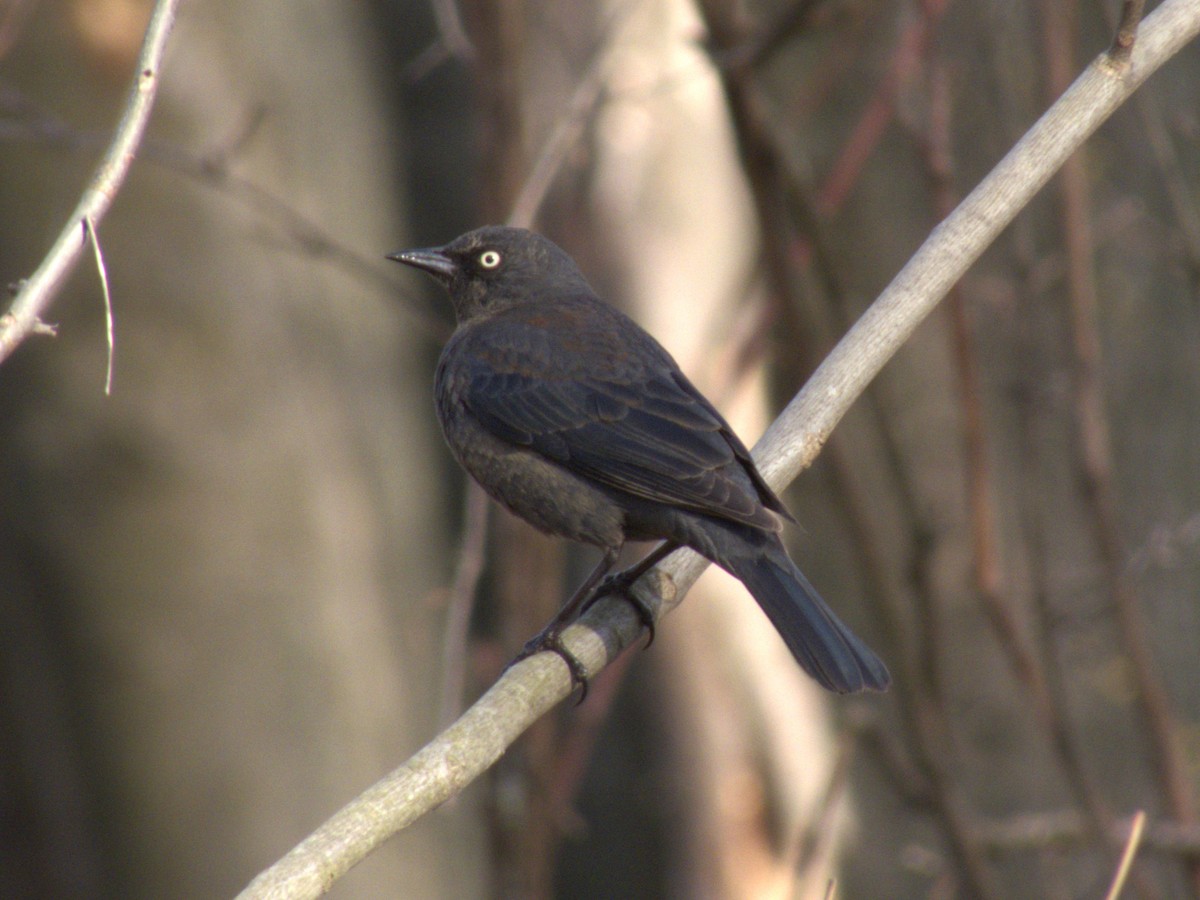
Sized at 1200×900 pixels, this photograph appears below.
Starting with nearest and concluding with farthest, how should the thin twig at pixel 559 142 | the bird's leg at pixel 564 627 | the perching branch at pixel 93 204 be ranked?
1. the perching branch at pixel 93 204
2. the bird's leg at pixel 564 627
3. the thin twig at pixel 559 142

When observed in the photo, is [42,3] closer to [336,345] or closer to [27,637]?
[336,345]

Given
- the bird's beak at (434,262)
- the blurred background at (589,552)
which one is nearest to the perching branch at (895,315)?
the bird's beak at (434,262)

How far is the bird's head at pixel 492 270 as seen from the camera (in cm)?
482

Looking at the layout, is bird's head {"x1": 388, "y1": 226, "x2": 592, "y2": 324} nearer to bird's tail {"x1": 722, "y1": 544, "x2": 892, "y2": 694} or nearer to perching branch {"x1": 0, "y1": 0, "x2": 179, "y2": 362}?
bird's tail {"x1": 722, "y1": 544, "x2": 892, "y2": 694}

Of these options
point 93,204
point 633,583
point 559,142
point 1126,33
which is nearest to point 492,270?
point 559,142

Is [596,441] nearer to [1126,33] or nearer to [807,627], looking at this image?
[807,627]

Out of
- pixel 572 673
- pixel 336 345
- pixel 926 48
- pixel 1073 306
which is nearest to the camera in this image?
pixel 572 673

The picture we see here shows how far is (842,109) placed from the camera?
23.6ft

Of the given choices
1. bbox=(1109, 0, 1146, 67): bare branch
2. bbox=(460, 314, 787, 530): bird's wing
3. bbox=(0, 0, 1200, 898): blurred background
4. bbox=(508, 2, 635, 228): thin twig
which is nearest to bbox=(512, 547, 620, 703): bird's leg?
bbox=(460, 314, 787, 530): bird's wing

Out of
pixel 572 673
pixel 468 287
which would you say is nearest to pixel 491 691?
pixel 572 673

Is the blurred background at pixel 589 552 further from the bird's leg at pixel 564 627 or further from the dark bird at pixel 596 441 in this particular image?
the bird's leg at pixel 564 627

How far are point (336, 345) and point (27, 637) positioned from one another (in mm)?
2322

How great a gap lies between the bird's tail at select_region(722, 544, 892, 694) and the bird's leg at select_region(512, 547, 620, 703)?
497mm

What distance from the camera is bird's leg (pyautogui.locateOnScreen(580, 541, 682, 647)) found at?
11.8ft
